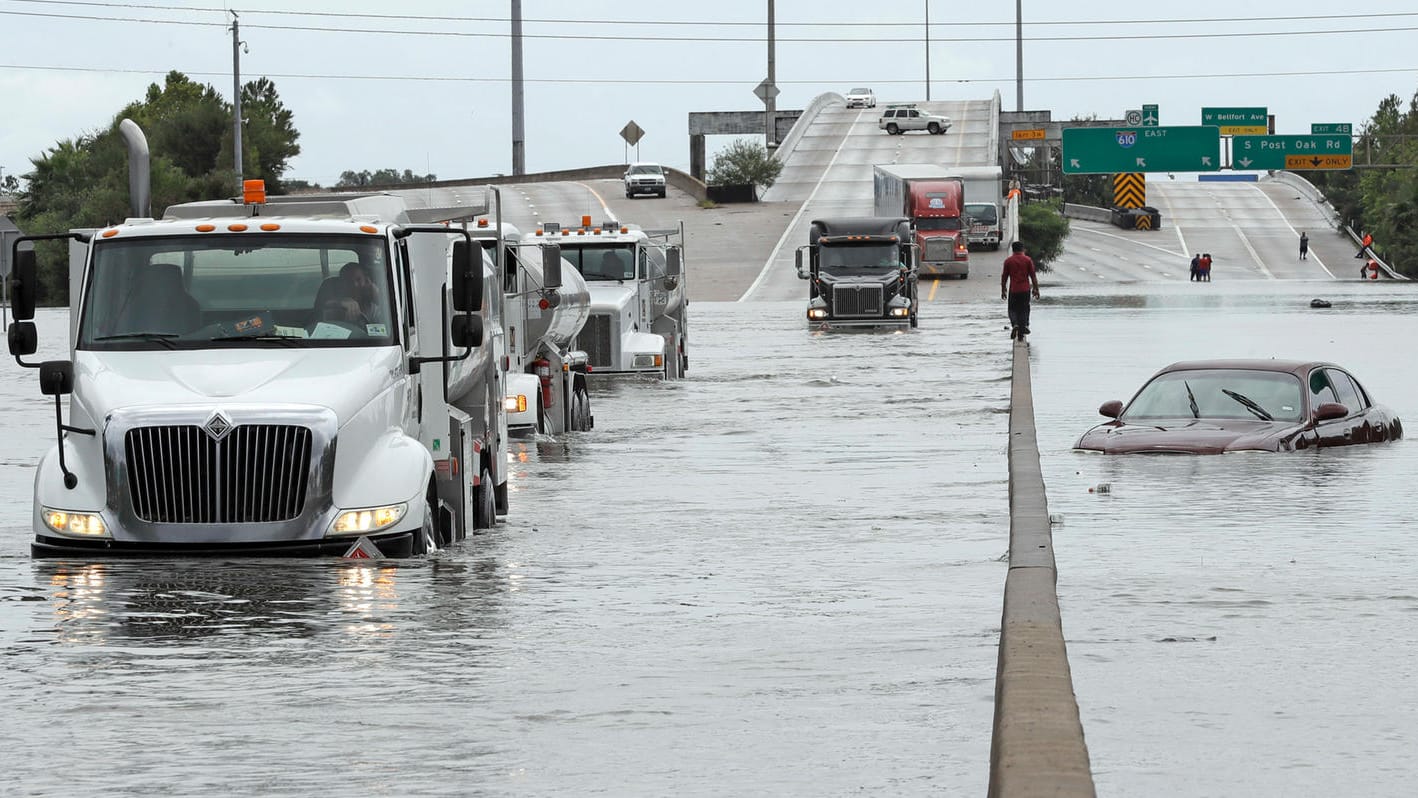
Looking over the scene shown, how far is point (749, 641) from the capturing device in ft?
35.0

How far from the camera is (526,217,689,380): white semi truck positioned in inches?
1217

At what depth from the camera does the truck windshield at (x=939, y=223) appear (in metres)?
73.1

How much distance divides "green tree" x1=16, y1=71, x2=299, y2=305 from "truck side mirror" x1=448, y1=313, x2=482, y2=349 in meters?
80.7

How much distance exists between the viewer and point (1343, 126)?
357 feet

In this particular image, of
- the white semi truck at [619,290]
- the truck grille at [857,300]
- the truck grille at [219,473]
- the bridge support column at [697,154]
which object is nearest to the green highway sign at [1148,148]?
the bridge support column at [697,154]

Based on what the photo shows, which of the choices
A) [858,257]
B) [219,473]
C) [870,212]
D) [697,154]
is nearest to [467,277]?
[219,473]

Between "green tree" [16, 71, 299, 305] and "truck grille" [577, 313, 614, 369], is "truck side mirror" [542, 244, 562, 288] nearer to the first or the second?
"truck grille" [577, 313, 614, 369]

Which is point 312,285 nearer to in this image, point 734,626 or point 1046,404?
point 734,626

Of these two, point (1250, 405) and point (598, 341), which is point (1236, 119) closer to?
point (598, 341)

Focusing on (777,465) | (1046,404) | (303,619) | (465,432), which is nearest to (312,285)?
(465,432)

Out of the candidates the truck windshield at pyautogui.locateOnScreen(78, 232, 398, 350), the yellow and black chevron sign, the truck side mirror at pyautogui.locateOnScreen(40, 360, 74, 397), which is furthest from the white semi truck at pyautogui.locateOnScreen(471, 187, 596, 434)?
the yellow and black chevron sign

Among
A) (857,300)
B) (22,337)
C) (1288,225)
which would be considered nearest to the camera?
(22,337)

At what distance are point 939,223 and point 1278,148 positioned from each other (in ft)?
137

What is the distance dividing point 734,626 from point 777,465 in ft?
33.1
